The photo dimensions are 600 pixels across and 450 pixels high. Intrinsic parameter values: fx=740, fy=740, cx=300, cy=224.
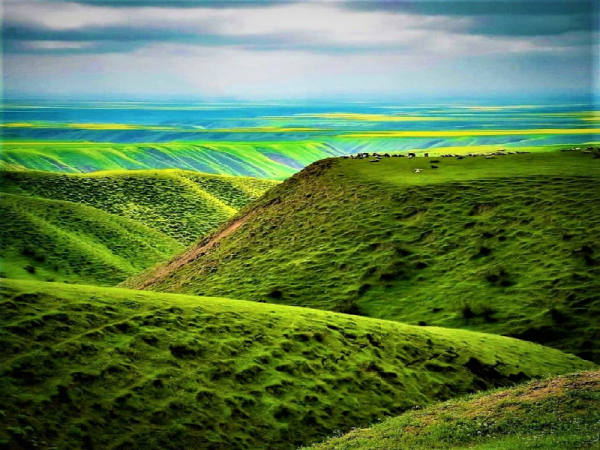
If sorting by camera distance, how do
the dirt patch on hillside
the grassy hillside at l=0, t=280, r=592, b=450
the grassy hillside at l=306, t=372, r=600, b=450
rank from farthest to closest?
1. the dirt patch on hillside
2. the grassy hillside at l=0, t=280, r=592, b=450
3. the grassy hillside at l=306, t=372, r=600, b=450

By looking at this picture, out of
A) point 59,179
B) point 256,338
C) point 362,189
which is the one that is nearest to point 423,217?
point 362,189

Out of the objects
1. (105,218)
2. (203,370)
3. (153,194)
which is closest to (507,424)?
(203,370)

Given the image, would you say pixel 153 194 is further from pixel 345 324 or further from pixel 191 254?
pixel 345 324

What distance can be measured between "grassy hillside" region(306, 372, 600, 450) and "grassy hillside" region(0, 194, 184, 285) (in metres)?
71.5

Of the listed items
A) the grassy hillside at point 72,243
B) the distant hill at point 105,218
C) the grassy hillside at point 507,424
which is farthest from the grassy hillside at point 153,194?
the grassy hillside at point 507,424

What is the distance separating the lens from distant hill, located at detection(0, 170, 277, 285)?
95.6 metres

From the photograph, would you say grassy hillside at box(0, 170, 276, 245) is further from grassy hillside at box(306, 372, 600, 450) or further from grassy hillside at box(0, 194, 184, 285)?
grassy hillside at box(306, 372, 600, 450)

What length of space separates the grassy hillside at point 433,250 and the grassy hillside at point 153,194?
50.2m

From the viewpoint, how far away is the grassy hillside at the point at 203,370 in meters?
25.6

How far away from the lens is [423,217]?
61.9 meters

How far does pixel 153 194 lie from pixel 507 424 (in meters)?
118

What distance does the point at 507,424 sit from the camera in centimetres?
2212

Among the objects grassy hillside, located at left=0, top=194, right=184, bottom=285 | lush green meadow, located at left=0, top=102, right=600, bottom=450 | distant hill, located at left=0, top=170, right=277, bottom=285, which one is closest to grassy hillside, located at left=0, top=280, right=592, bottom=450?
→ lush green meadow, located at left=0, top=102, right=600, bottom=450

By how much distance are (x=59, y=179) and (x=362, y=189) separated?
82176mm
